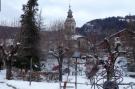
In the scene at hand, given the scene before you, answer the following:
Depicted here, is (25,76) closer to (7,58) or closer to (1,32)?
(7,58)

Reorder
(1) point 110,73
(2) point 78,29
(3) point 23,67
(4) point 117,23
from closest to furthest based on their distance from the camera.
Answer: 1. (1) point 110,73
2. (3) point 23,67
3. (4) point 117,23
4. (2) point 78,29

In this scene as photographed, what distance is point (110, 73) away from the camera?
724 inches

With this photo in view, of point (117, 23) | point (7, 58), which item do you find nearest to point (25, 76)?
point (7, 58)

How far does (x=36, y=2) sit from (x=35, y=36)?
191 inches

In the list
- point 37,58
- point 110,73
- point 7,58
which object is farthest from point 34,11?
point 110,73

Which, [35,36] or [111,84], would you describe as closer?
[111,84]

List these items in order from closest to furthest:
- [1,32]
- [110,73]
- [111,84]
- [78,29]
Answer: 1. [111,84]
2. [110,73]
3. [1,32]
4. [78,29]

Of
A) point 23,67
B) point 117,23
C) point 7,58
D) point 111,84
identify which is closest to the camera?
point 111,84

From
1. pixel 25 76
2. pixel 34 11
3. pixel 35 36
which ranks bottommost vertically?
pixel 25 76

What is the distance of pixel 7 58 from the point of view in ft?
109

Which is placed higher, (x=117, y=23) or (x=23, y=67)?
(x=117, y=23)

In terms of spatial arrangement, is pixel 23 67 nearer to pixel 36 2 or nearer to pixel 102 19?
pixel 36 2

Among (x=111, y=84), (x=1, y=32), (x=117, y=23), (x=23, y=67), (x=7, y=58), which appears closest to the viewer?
(x=111, y=84)

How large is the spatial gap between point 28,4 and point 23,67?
331 inches
